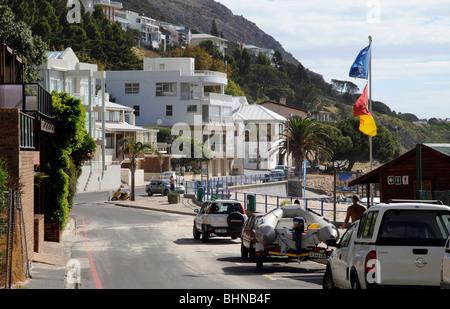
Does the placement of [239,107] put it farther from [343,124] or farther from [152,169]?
[152,169]

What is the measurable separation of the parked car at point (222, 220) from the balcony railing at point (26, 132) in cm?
1008

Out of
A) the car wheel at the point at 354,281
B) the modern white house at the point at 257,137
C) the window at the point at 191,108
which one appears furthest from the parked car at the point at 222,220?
the modern white house at the point at 257,137

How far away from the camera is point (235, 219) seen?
1101 inches

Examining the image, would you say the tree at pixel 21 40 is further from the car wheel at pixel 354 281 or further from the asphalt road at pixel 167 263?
the car wheel at pixel 354 281

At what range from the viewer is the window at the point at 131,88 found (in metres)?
98.3

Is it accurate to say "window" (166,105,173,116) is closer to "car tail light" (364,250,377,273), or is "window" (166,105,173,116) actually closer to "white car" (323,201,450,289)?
"white car" (323,201,450,289)

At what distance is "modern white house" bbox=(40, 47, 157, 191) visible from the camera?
68.9 m

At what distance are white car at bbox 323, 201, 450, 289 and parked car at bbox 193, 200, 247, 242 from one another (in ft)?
52.7

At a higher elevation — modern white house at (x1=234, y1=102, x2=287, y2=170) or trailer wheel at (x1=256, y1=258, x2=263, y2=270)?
modern white house at (x1=234, y1=102, x2=287, y2=170)

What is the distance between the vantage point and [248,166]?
11125 cm

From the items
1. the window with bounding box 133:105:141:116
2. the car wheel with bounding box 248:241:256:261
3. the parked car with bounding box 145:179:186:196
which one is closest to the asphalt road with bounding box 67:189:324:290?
the car wheel with bounding box 248:241:256:261

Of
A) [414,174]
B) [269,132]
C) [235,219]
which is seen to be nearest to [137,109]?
[269,132]
